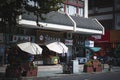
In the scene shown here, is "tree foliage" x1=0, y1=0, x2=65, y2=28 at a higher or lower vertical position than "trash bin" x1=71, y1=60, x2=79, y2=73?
higher

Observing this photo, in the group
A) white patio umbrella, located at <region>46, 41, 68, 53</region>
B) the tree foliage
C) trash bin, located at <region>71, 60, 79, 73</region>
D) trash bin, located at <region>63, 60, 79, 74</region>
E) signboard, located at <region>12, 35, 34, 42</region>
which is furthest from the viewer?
signboard, located at <region>12, 35, 34, 42</region>

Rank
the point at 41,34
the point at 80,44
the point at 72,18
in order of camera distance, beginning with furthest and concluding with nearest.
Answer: the point at 80,44
the point at 72,18
the point at 41,34

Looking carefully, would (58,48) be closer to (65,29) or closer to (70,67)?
(70,67)

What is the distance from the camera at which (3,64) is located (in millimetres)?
35781

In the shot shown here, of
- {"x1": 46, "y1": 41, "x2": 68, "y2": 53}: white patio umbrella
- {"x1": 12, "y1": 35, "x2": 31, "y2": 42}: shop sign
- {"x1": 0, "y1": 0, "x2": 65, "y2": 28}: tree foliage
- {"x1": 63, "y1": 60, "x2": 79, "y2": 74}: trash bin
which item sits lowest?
{"x1": 63, "y1": 60, "x2": 79, "y2": 74}: trash bin

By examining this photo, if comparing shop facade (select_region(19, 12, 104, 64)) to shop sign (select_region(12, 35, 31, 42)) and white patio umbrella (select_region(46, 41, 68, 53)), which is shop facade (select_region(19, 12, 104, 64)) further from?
white patio umbrella (select_region(46, 41, 68, 53))

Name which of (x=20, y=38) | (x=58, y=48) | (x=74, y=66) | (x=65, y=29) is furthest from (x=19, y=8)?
(x=65, y=29)

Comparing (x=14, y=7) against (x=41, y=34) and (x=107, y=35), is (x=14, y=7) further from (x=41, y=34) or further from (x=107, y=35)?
(x=107, y=35)

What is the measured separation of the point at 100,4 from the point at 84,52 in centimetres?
2519

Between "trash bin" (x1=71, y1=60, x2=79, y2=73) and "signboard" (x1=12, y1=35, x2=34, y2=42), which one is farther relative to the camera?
"signboard" (x1=12, y1=35, x2=34, y2=42)

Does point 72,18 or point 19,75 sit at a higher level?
point 72,18

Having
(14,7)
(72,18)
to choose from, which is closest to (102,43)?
(72,18)

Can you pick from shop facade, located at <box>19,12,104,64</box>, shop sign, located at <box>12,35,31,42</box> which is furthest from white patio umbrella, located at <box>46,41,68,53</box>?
shop sign, located at <box>12,35,31,42</box>

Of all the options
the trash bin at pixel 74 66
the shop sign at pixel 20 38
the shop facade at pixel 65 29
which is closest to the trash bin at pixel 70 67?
the trash bin at pixel 74 66
